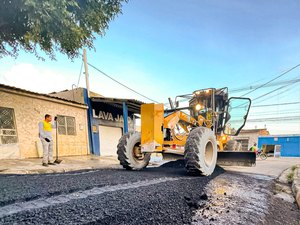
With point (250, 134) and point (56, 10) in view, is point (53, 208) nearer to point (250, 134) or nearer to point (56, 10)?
point (56, 10)

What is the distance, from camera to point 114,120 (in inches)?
544

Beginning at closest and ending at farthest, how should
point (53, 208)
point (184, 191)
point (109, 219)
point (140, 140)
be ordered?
point (109, 219), point (53, 208), point (184, 191), point (140, 140)

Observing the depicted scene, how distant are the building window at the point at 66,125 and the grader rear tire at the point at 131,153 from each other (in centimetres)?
622

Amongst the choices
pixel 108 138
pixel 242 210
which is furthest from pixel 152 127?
pixel 108 138

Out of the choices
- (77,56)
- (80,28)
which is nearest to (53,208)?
(80,28)

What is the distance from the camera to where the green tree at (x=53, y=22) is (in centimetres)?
483

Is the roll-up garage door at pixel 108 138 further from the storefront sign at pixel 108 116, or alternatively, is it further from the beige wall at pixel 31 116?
the beige wall at pixel 31 116

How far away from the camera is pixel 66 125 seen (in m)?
10.7

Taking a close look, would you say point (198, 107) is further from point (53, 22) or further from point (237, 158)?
point (53, 22)

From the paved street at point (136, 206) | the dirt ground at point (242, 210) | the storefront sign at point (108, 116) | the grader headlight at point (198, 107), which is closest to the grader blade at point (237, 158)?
the grader headlight at point (198, 107)

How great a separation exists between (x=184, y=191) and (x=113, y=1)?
5.88 m

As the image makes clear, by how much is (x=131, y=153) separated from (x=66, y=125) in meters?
6.69

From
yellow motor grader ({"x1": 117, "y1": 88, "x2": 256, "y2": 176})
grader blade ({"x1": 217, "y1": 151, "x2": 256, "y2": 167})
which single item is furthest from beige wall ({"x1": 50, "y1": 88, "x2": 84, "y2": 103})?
grader blade ({"x1": 217, "y1": 151, "x2": 256, "y2": 167})

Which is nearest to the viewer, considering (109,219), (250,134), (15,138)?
(109,219)
